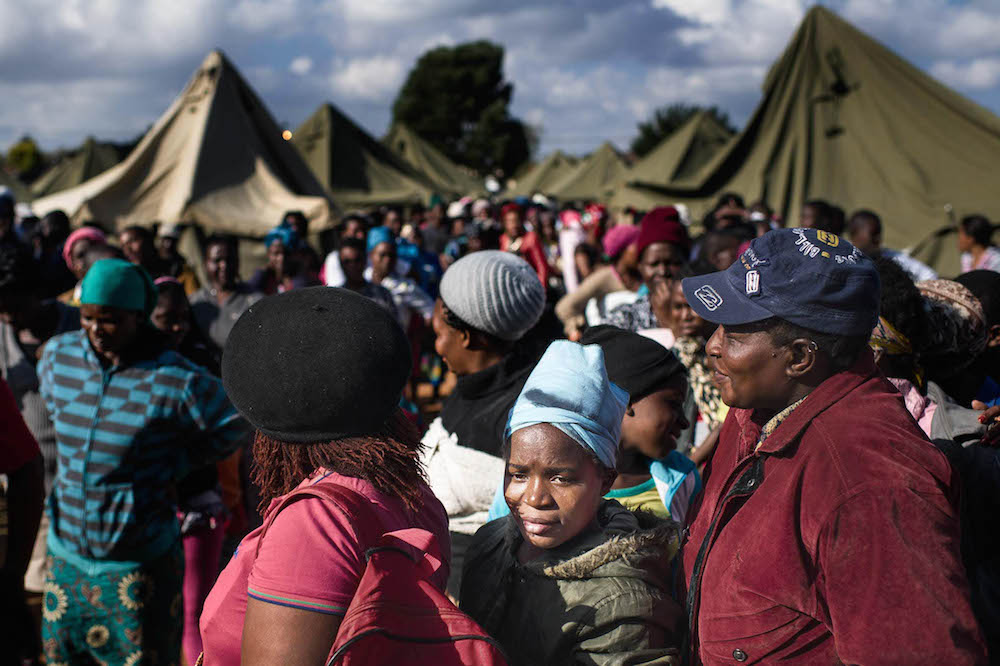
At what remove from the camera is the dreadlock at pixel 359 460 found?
1.47 metres

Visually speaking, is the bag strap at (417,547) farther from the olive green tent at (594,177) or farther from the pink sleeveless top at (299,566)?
the olive green tent at (594,177)

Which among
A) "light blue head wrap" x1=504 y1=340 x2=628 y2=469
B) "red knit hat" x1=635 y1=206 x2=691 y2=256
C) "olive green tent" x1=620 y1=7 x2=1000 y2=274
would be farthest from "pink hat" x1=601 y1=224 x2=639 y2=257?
"olive green tent" x1=620 y1=7 x2=1000 y2=274

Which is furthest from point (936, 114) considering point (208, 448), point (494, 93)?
point (494, 93)

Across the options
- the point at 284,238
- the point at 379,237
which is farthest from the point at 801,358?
the point at 284,238

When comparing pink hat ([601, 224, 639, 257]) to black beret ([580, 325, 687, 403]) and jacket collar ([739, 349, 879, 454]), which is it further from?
jacket collar ([739, 349, 879, 454])

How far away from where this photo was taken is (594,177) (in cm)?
→ 2784

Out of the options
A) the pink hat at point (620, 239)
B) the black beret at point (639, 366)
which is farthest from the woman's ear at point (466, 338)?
the pink hat at point (620, 239)

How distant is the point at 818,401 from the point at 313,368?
0.98 metres

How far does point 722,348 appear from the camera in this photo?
1.69 metres

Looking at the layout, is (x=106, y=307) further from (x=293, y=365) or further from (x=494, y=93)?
(x=494, y=93)

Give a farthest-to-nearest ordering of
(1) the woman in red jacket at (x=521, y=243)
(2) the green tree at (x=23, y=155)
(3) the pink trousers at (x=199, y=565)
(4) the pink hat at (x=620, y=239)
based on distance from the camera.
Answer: (2) the green tree at (x=23, y=155) < (1) the woman in red jacket at (x=521, y=243) < (4) the pink hat at (x=620, y=239) < (3) the pink trousers at (x=199, y=565)

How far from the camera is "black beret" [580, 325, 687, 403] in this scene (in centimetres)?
234

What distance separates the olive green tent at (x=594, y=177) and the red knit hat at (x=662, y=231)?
22.1 metres

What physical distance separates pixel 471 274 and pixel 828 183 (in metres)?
8.97
